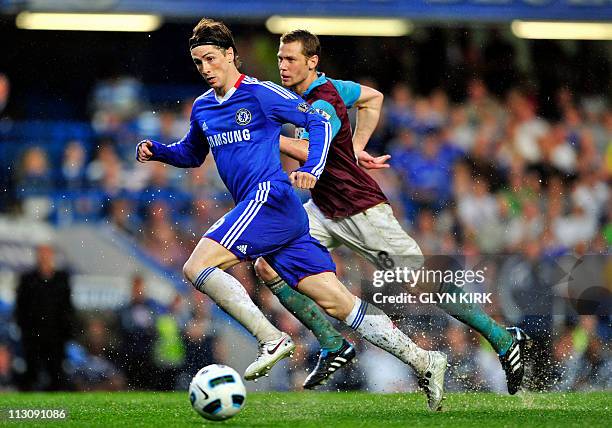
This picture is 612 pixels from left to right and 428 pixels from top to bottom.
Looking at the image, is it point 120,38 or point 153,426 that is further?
point 120,38

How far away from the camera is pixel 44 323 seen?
9.46m

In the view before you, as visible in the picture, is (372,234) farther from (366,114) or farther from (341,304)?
(341,304)

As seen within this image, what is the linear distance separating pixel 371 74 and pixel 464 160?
1.15 m

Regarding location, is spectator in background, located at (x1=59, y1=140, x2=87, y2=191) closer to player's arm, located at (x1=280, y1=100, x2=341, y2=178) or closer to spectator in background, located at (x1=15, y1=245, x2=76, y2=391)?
spectator in background, located at (x1=15, y1=245, x2=76, y2=391)

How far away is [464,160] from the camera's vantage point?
33.4ft

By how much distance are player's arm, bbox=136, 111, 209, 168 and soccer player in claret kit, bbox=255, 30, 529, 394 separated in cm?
49

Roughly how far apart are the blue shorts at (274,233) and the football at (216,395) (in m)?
0.74

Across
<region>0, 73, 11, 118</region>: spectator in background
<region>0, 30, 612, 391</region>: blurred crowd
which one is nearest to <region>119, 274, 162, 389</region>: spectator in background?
<region>0, 30, 612, 391</region>: blurred crowd


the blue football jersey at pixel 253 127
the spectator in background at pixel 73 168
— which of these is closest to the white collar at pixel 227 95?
the blue football jersey at pixel 253 127

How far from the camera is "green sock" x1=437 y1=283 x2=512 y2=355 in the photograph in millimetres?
6680

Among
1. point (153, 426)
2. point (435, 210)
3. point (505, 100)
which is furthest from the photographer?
point (505, 100)

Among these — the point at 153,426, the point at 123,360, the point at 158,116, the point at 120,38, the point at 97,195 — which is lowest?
the point at 123,360

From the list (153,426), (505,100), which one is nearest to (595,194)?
(505,100)

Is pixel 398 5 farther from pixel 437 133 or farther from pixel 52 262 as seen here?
pixel 52 262
